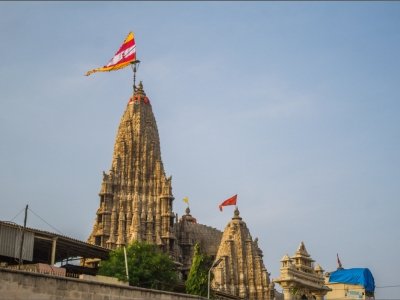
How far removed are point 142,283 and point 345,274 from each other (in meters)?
26.8

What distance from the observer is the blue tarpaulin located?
6965 cm

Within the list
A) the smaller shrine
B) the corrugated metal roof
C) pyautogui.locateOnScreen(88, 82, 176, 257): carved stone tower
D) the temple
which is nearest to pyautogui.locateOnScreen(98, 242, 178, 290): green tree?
the corrugated metal roof

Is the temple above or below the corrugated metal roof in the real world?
above

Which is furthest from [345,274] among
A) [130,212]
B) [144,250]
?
[130,212]

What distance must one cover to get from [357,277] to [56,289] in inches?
1784

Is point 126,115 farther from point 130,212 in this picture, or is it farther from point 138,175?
point 130,212

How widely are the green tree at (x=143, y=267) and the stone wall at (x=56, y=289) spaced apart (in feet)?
57.8

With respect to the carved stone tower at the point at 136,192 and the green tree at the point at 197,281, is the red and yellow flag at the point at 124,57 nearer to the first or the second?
the carved stone tower at the point at 136,192

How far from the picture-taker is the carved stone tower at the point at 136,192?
273 ft

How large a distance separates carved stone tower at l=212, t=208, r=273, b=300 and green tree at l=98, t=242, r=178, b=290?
20232 millimetres

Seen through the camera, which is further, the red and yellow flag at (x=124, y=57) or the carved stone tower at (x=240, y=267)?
the red and yellow flag at (x=124, y=57)

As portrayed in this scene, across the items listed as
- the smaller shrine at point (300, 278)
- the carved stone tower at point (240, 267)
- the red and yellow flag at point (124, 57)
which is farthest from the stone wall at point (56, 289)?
the red and yellow flag at point (124, 57)

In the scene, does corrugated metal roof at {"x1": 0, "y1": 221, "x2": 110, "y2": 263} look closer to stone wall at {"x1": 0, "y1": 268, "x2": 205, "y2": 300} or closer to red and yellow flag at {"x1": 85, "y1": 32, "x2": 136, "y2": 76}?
stone wall at {"x1": 0, "y1": 268, "x2": 205, "y2": 300}

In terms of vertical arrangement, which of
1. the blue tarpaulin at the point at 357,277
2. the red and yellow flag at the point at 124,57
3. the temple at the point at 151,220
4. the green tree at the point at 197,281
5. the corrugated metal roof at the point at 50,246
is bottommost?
the green tree at the point at 197,281
